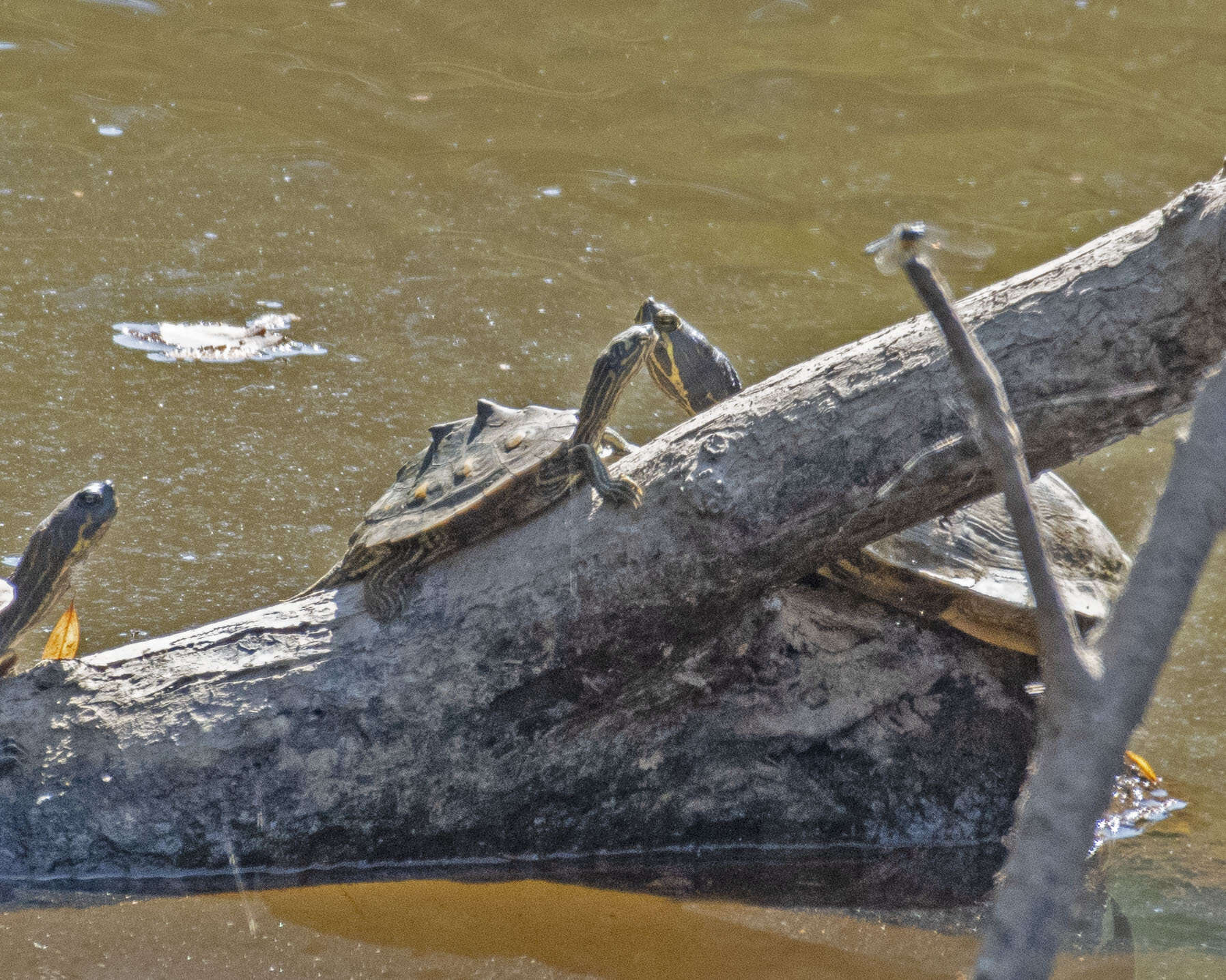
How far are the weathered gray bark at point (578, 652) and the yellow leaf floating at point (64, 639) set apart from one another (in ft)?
0.40

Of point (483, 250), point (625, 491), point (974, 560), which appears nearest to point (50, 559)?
point (625, 491)

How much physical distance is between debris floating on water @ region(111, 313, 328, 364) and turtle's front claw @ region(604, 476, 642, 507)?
2.92 m

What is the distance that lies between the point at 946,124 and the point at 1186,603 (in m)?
7.59

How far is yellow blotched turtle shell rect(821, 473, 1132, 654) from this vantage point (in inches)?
119

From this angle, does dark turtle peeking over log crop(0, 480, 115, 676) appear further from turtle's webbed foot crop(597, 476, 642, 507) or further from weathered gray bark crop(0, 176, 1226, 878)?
turtle's webbed foot crop(597, 476, 642, 507)

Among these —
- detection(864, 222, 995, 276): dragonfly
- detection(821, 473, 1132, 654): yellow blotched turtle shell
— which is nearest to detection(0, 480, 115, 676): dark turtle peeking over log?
detection(821, 473, 1132, 654): yellow blotched turtle shell

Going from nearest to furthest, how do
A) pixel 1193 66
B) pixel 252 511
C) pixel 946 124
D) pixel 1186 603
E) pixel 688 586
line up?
pixel 1186 603, pixel 688 586, pixel 252 511, pixel 946 124, pixel 1193 66

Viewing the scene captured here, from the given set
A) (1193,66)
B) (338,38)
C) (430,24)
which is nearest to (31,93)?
(338,38)

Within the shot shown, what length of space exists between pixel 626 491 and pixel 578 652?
0.38 m

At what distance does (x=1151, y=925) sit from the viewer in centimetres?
277

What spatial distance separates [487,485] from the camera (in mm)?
2793

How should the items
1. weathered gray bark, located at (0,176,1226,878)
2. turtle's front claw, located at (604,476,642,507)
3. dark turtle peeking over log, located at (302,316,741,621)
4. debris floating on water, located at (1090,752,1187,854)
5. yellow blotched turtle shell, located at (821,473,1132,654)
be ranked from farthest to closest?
debris floating on water, located at (1090,752,1187,854) → yellow blotched turtle shell, located at (821,473,1132,654) → dark turtle peeking over log, located at (302,316,741,621) → turtle's front claw, located at (604,476,642,507) → weathered gray bark, located at (0,176,1226,878)

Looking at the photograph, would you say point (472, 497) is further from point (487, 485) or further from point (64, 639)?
point (64, 639)

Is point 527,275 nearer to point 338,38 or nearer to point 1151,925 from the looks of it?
point 338,38
